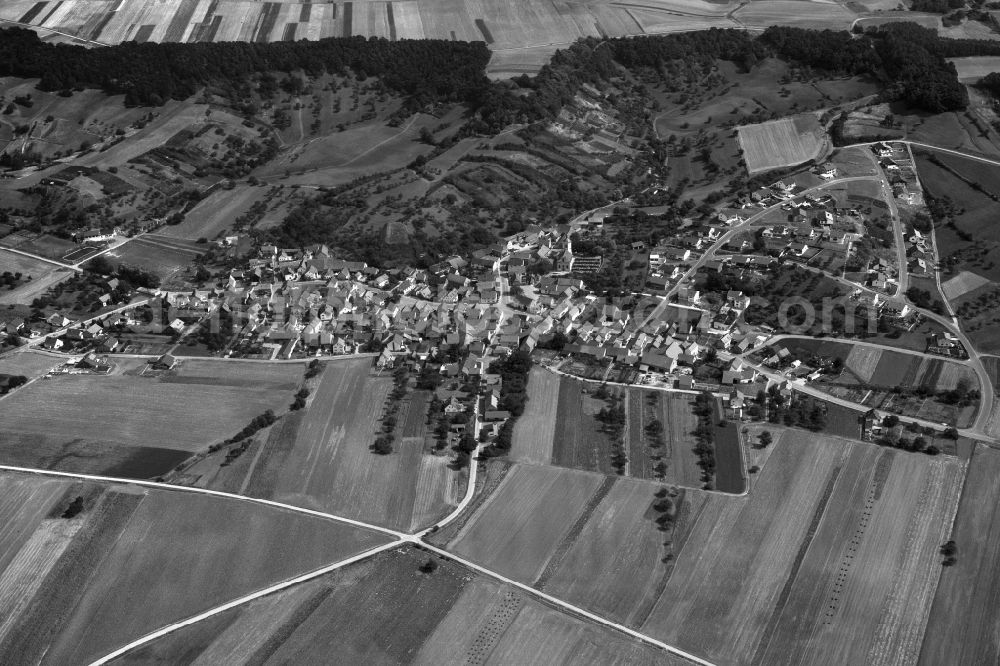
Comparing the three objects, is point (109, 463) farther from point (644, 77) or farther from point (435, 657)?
point (644, 77)

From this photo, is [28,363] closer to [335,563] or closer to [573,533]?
[335,563]

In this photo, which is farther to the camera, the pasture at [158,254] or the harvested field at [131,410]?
the pasture at [158,254]

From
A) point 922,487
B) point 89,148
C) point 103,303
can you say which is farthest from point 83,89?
point 922,487

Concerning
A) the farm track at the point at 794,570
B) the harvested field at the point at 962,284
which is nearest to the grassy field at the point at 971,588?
the farm track at the point at 794,570

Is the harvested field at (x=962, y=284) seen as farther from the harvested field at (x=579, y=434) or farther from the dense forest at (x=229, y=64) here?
the dense forest at (x=229, y=64)

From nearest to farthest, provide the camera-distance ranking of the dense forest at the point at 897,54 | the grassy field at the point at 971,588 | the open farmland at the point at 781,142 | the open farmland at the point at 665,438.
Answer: the grassy field at the point at 971,588, the open farmland at the point at 665,438, the open farmland at the point at 781,142, the dense forest at the point at 897,54

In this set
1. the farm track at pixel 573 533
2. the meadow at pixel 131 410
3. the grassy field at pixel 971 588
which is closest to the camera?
the grassy field at pixel 971 588

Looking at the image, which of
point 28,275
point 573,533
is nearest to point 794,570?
point 573,533

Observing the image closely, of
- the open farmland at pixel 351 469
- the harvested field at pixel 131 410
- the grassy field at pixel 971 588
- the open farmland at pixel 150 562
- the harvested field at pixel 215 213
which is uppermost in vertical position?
the harvested field at pixel 215 213
